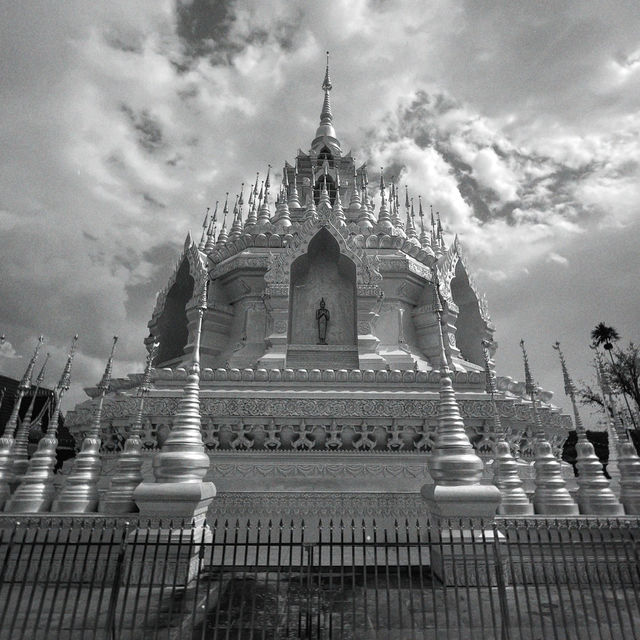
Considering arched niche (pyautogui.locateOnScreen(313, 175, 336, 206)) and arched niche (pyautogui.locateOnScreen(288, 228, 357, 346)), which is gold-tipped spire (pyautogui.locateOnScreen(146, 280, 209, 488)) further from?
arched niche (pyautogui.locateOnScreen(313, 175, 336, 206))

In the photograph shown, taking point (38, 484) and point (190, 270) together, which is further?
point (190, 270)

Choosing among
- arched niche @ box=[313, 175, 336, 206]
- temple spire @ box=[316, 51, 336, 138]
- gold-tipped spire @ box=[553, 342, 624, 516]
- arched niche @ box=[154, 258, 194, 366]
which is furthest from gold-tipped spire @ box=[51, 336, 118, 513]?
temple spire @ box=[316, 51, 336, 138]

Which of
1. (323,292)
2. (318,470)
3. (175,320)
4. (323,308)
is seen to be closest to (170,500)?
(318,470)

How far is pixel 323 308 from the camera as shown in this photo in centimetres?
1352

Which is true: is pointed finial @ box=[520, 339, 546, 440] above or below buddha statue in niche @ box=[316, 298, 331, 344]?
below

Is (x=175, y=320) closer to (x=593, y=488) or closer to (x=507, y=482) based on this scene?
(x=507, y=482)

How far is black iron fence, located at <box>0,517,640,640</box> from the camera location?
180 inches

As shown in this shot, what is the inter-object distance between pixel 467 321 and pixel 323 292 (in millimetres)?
6659

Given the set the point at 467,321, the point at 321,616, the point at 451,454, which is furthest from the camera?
the point at 467,321

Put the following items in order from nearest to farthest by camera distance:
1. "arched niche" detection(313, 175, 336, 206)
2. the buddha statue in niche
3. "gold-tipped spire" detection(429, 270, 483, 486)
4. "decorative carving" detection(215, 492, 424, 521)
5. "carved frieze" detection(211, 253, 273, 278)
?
"gold-tipped spire" detection(429, 270, 483, 486) → "decorative carving" detection(215, 492, 424, 521) → the buddha statue in niche → "carved frieze" detection(211, 253, 273, 278) → "arched niche" detection(313, 175, 336, 206)

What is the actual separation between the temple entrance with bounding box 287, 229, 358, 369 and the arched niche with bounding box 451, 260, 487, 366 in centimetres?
538

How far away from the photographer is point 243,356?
43.3 ft

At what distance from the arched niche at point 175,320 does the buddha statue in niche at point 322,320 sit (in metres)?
5.81

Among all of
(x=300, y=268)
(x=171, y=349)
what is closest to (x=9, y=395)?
(x=171, y=349)
